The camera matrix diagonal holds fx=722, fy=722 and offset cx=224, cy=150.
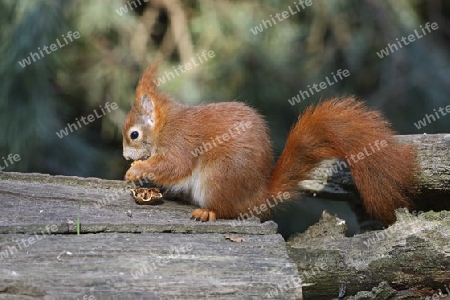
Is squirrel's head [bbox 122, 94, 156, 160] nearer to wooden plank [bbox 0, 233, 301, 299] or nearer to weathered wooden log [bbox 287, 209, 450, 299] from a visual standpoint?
wooden plank [bbox 0, 233, 301, 299]

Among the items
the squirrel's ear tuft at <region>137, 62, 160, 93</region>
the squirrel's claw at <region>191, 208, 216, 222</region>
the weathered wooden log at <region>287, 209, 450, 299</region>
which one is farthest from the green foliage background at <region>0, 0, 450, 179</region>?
the weathered wooden log at <region>287, 209, 450, 299</region>

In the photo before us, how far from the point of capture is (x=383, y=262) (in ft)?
5.48

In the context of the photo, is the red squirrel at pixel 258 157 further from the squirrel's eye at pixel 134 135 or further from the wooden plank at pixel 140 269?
the wooden plank at pixel 140 269

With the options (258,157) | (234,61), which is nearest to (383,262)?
(258,157)

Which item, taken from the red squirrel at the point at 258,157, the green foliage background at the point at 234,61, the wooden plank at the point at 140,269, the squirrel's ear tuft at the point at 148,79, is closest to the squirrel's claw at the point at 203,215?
the red squirrel at the point at 258,157

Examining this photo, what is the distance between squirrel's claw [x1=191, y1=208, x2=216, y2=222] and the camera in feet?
5.88

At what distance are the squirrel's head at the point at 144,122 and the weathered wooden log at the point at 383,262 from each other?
0.54 meters

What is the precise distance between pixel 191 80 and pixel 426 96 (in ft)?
3.84

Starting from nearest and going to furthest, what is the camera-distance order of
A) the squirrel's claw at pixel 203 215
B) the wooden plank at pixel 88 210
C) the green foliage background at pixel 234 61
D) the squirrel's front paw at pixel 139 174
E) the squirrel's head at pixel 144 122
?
the wooden plank at pixel 88 210 < the squirrel's claw at pixel 203 215 < the squirrel's front paw at pixel 139 174 < the squirrel's head at pixel 144 122 < the green foliage background at pixel 234 61

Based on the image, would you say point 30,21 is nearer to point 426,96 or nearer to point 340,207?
point 340,207

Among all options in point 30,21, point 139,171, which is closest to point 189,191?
point 139,171

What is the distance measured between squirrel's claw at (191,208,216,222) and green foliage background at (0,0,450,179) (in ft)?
4.48

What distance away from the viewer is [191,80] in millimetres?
3221

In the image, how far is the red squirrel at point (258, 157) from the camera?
1824 mm
